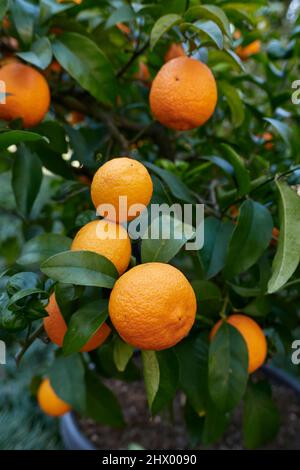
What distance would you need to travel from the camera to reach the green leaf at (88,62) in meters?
0.63

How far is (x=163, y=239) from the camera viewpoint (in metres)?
0.44

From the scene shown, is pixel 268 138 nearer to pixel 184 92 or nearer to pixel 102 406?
pixel 184 92

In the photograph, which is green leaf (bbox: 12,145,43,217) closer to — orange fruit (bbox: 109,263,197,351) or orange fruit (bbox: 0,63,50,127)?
orange fruit (bbox: 0,63,50,127)

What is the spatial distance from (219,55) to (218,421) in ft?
1.90

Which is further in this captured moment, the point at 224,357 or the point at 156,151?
the point at 156,151

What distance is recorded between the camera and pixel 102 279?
1.38 feet

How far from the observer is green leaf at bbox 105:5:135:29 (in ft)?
2.16

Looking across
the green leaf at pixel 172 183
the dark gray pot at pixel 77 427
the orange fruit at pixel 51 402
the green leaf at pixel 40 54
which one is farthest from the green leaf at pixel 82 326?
the dark gray pot at pixel 77 427

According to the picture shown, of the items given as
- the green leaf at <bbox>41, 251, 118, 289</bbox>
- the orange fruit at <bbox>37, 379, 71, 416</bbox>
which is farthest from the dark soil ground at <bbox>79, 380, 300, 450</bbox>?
the green leaf at <bbox>41, 251, 118, 289</bbox>

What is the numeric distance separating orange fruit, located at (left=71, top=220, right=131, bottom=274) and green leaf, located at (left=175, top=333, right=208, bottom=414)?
0.86 ft

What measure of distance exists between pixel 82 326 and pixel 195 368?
0.29 m

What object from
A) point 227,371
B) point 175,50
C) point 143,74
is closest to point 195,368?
point 227,371
